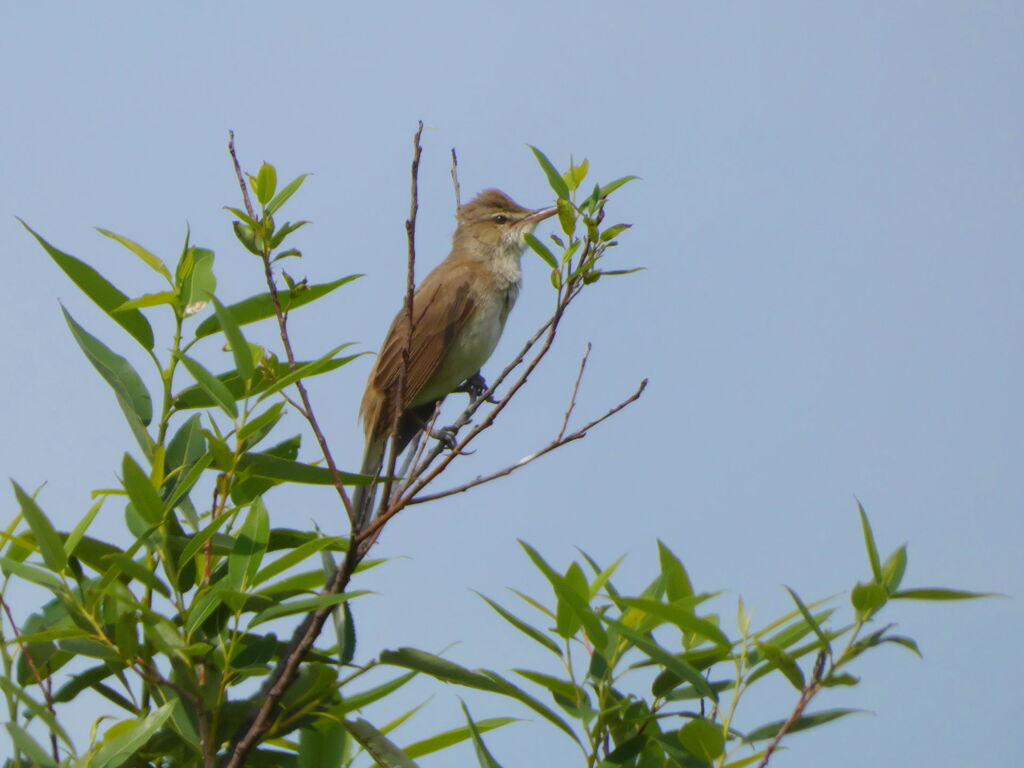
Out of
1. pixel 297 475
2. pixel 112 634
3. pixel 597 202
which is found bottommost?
pixel 112 634

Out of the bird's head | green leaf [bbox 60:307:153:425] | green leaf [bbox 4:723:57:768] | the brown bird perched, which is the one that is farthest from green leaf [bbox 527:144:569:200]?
the bird's head

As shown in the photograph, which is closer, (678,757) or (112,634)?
(678,757)

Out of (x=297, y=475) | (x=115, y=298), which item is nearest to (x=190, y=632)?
(x=297, y=475)

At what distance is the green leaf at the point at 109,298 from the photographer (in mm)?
2438

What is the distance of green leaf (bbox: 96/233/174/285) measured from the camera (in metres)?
2.54

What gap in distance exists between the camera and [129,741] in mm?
1994

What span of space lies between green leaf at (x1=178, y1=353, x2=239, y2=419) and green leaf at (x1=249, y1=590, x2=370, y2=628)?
0.40 m

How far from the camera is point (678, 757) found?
79.0 inches

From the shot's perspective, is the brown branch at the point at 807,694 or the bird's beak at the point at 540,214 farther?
the bird's beak at the point at 540,214

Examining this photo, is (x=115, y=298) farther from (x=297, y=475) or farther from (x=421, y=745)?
(x=421, y=745)

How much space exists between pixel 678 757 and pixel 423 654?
525 millimetres

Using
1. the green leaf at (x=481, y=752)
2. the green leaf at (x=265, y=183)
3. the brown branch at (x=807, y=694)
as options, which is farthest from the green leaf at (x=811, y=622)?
the green leaf at (x=265, y=183)

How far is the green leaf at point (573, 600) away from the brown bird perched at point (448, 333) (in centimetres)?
386

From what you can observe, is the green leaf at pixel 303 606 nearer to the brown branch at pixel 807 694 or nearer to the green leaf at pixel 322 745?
the green leaf at pixel 322 745
